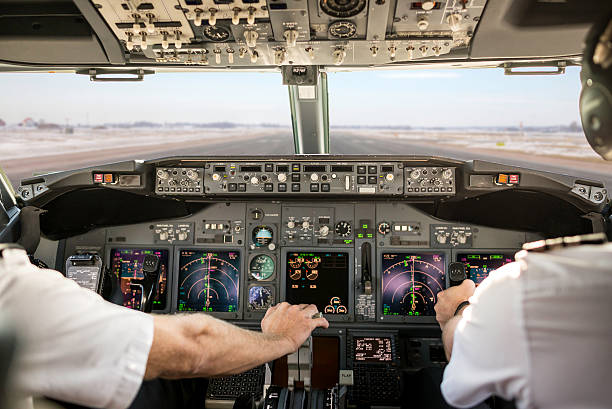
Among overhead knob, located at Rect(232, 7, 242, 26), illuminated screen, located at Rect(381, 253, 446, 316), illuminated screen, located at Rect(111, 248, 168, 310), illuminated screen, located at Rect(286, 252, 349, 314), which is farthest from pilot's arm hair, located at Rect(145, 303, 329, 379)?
illuminated screen, located at Rect(111, 248, 168, 310)

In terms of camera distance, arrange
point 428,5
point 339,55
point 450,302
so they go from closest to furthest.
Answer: point 450,302 → point 428,5 → point 339,55

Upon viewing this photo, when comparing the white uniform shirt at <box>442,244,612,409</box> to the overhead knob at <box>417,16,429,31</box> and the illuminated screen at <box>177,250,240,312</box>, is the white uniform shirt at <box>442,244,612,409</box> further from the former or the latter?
the illuminated screen at <box>177,250,240,312</box>

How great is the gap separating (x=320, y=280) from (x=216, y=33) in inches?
67.3

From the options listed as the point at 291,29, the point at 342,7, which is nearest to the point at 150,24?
the point at 291,29

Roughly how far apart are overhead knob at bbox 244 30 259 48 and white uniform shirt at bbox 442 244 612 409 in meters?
1.70

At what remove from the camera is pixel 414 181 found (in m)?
2.91

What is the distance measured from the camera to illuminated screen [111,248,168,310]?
3250 millimetres

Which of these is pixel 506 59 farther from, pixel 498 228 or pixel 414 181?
pixel 498 228

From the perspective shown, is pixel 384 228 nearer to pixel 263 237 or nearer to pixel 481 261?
pixel 481 261

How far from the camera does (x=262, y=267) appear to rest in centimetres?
327

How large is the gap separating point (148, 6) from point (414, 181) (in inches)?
68.9

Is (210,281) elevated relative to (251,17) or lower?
lower

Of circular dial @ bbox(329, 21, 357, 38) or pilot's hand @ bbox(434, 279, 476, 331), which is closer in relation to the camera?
pilot's hand @ bbox(434, 279, 476, 331)

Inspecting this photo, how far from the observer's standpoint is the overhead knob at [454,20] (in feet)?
6.81
